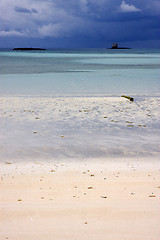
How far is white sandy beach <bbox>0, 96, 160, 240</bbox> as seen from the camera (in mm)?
4555

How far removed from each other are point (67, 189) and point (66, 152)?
3190 mm

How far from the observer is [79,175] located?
689cm

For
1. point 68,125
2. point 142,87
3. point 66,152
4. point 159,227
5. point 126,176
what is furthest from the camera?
point 142,87

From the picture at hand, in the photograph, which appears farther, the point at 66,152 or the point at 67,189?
the point at 66,152

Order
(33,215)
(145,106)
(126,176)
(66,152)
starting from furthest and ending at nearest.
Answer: (145,106) → (66,152) → (126,176) → (33,215)

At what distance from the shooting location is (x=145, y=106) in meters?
16.5

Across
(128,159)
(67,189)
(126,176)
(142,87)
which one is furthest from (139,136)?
(142,87)

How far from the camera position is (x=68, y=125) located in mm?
12227

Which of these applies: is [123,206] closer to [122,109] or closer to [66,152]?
[66,152]

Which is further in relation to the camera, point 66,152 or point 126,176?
point 66,152

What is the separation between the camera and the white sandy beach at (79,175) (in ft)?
14.9

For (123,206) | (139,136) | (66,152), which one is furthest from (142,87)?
(123,206)

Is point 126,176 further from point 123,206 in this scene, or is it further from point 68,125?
point 68,125

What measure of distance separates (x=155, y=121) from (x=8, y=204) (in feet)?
29.0
